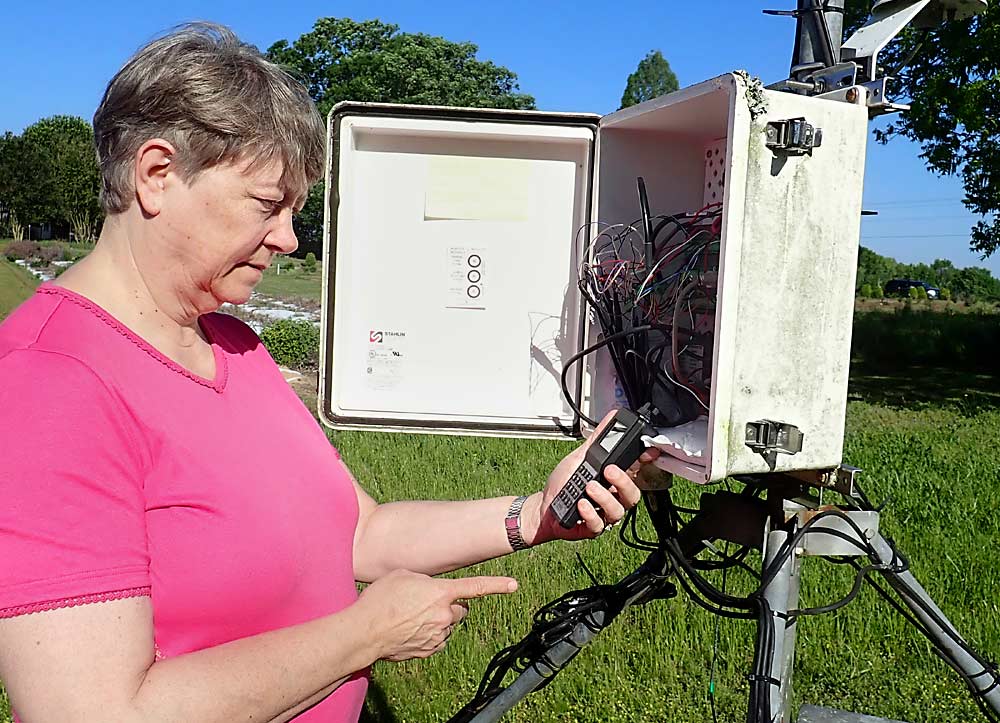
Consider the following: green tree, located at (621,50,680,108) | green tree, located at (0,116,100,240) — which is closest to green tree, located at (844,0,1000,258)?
green tree, located at (0,116,100,240)

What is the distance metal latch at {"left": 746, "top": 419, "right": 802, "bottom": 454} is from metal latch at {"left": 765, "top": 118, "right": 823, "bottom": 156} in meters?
0.41

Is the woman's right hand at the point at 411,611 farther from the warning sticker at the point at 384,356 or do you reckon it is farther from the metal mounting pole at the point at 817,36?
the metal mounting pole at the point at 817,36

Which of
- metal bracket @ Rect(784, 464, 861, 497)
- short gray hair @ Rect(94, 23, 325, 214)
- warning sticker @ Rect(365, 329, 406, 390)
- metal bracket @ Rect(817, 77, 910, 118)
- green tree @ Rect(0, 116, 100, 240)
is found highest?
green tree @ Rect(0, 116, 100, 240)

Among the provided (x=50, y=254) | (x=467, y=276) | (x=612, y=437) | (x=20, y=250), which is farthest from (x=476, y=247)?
(x=20, y=250)

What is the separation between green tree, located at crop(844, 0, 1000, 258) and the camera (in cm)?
980

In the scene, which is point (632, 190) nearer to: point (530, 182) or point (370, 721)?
point (530, 182)

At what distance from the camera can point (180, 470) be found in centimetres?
118

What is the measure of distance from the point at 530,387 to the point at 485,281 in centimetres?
26

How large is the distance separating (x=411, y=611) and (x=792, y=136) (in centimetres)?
89

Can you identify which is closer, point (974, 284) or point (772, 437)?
point (772, 437)

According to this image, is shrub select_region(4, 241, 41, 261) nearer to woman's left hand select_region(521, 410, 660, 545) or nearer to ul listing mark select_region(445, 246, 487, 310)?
ul listing mark select_region(445, 246, 487, 310)

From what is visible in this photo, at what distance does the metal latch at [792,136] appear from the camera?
129 centimetres

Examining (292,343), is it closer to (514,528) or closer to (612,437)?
(514,528)

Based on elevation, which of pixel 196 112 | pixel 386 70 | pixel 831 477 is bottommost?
pixel 831 477
